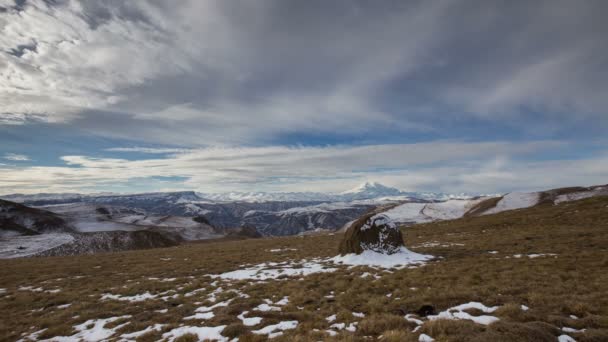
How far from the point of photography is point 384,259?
2167 cm

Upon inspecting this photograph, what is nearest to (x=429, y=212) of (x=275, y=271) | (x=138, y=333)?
(x=275, y=271)

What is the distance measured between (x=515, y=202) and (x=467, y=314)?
371ft

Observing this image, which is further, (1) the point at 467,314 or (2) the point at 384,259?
(2) the point at 384,259

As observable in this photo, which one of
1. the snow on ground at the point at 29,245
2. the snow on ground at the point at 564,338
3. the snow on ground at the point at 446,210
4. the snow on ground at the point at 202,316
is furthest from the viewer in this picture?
the snow on ground at the point at 446,210

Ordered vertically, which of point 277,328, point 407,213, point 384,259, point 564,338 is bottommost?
point 407,213

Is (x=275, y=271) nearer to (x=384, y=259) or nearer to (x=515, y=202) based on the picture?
(x=384, y=259)

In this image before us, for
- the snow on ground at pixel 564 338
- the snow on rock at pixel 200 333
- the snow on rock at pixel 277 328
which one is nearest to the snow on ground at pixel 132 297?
the snow on rock at pixel 200 333

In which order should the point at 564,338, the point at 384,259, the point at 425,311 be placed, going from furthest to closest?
1. the point at 384,259
2. the point at 425,311
3. the point at 564,338

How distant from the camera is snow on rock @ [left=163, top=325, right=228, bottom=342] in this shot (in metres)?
9.53

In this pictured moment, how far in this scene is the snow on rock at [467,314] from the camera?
8625 millimetres

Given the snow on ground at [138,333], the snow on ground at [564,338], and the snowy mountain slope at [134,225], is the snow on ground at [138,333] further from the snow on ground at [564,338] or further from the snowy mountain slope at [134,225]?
the snowy mountain slope at [134,225]

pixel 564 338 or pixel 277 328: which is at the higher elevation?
pixel 564 338

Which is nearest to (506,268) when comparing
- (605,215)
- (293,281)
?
(293,281)

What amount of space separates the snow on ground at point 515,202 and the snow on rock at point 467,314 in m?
101
